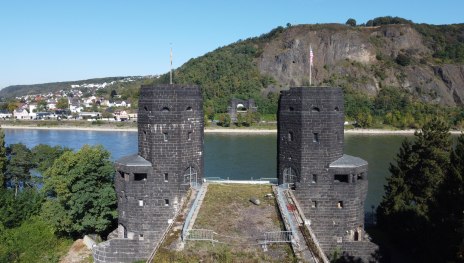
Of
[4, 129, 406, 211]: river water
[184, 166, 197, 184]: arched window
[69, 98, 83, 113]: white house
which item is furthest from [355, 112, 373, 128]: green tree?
[69, 98, 83, 113]: white house

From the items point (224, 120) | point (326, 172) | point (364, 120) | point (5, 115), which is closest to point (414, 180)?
point (326, 172)

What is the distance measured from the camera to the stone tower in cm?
2239

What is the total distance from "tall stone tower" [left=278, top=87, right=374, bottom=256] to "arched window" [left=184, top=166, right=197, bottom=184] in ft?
18.0

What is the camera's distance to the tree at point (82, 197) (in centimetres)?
2636

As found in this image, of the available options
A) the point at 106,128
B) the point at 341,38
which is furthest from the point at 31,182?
the point at 341,38

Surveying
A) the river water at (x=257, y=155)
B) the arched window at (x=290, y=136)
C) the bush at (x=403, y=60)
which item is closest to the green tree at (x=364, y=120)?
the river water at (x=257, y=155)

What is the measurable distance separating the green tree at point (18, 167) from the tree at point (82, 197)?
1207cm

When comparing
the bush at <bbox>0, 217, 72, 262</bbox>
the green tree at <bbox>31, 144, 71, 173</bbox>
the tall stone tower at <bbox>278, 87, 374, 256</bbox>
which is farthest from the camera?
the green tree at <bbox>31, 144, 71, 173</bbox>

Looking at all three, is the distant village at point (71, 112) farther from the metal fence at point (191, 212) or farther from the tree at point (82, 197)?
the metal fence at point (191, 212)

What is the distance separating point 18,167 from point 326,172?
2916 centimetres

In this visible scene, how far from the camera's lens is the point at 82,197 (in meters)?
26.2

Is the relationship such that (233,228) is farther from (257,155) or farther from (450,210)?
(257,155)

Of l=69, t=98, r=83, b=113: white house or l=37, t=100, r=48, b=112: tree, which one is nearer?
l=69, t=98, r=83, b=113: white house

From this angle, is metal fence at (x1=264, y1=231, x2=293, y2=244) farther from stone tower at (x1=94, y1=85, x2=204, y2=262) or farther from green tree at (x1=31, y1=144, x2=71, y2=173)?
green tree at (x1=31, y1=144, x2=71, y2=173)
